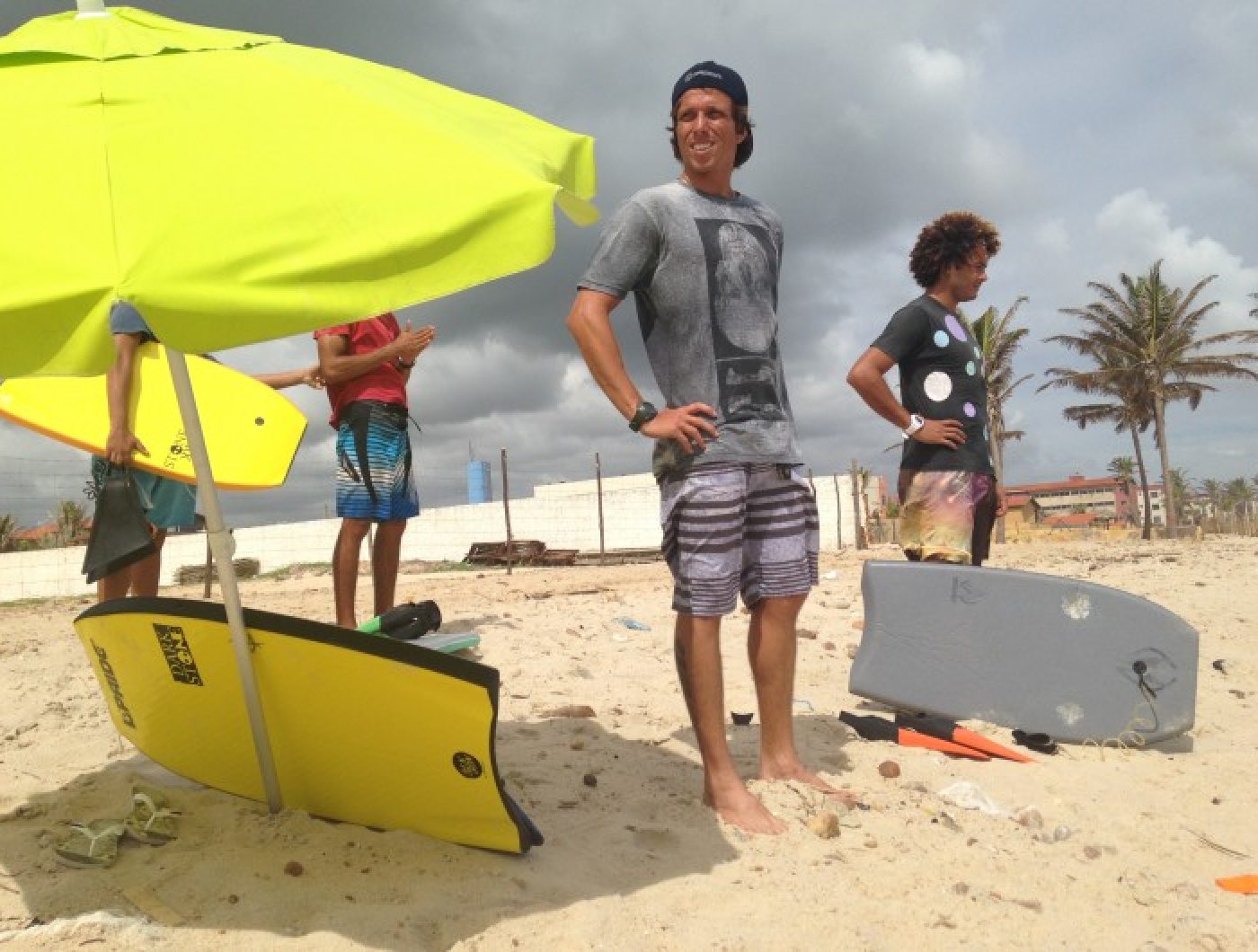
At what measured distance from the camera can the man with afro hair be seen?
10.5ft

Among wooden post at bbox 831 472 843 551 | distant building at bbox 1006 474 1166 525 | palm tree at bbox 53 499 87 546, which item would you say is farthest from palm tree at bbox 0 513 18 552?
distant building at bbox 1006 474 1166 525

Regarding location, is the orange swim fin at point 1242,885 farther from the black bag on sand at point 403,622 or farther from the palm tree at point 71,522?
the palm tree at point 71,522

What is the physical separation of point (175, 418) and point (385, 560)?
1.01 m

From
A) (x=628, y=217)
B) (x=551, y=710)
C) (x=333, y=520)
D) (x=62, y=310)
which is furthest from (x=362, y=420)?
(x=333, y=520)

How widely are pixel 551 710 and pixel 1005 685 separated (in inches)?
63.9

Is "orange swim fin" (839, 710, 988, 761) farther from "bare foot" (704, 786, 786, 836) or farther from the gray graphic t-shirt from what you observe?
the gray graphic t-shirt

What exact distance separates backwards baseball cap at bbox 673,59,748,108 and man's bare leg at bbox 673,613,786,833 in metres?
1.40

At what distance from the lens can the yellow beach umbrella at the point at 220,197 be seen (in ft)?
4.23

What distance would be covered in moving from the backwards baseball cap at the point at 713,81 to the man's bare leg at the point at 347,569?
2172 mm

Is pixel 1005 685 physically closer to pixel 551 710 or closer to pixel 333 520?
pixel 551 710

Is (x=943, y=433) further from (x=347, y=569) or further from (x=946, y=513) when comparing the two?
(x=347, y=569)

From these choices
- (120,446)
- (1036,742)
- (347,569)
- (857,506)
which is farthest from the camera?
(857,506)

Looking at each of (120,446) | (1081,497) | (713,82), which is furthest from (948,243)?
(1081,497)

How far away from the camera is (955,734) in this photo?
9.66ft
